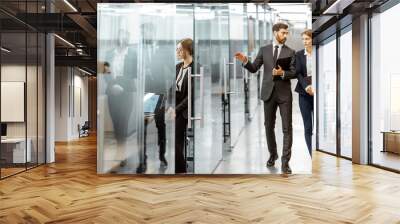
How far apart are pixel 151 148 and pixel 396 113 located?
4011 mm

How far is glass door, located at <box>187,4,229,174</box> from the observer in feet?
Answer: 19.1

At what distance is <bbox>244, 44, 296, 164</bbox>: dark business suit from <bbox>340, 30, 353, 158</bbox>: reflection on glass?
2.82 m

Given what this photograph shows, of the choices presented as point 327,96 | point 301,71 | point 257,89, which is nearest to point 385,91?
point 301,71

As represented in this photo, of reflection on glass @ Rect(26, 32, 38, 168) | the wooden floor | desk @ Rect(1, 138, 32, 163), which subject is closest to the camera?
the wooden floor

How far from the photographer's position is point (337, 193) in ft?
15.3

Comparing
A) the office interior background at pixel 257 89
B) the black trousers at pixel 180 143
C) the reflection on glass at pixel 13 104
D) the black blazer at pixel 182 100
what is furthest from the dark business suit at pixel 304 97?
the reflection on glass at pixel 13 104

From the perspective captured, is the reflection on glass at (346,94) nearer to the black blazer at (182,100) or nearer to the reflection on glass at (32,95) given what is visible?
the black blazer at (182,100)

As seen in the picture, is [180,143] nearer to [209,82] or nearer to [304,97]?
[209,82]

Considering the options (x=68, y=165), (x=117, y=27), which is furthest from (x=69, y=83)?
(x=117, y=27)

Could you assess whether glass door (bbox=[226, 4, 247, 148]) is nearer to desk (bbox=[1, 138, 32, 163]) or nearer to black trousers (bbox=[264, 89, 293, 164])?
black trousers (bbox=[264, 89, 293, 164])

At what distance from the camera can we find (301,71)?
229 inches

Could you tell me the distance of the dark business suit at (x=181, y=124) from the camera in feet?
19.1

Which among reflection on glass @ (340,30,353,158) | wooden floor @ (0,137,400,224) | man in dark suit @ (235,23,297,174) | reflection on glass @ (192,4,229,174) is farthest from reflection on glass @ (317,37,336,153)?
reflection on glass @ (192,4,229,174)

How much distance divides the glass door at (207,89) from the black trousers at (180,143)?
0.30ft
